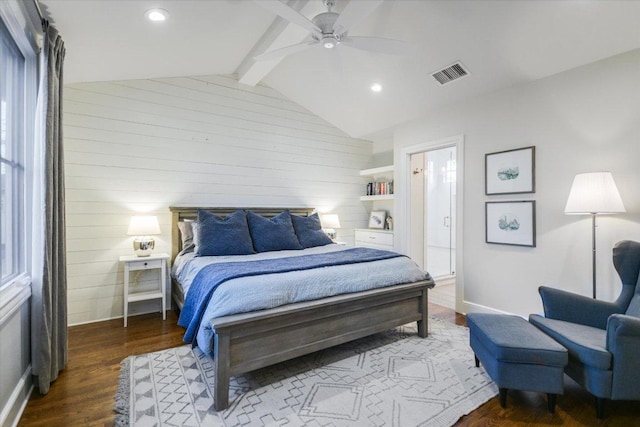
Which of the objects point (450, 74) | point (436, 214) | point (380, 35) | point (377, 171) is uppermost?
point (380, 35)

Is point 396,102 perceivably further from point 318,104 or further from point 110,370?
point 110,370

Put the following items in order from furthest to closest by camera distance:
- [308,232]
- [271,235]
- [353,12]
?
[308,232] → [271,235] → [353,12]

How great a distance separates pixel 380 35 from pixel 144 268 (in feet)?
11.5

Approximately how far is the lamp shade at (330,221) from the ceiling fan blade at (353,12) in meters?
3.04

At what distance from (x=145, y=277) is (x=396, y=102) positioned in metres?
3.85

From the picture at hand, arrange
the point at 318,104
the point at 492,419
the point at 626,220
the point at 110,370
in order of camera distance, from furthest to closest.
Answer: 1. the point at 318,104
2. the point at 626,220
3. the point at 110,370
4. the point at 492,419

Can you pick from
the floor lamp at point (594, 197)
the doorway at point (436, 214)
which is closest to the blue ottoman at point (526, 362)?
the floor lamp at point (594, 197)

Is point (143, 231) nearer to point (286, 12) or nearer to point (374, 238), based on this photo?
point (286, 12)

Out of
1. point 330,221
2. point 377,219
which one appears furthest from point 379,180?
point 330,221

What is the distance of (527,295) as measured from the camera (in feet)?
10.5

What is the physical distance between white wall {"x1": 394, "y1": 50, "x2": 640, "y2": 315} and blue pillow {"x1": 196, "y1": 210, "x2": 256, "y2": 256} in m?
2.63

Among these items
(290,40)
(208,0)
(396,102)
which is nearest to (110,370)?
(208,0)

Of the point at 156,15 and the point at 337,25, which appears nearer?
the point at 337,25

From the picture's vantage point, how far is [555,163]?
2984 mm
